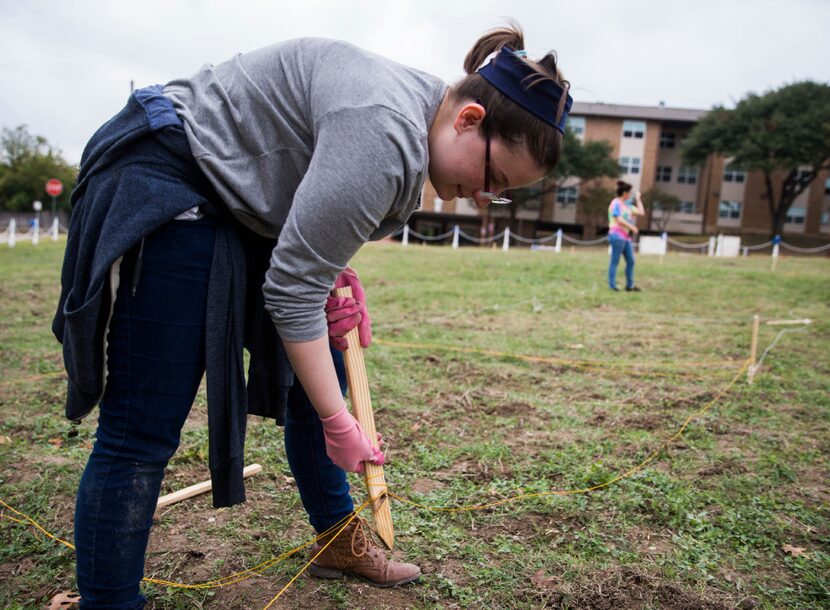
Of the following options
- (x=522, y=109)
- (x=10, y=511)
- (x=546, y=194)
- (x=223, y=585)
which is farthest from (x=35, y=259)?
(x=546, y=194)

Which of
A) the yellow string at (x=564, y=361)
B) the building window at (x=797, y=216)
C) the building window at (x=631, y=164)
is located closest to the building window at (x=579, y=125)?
the building window at (x=631, y=164)

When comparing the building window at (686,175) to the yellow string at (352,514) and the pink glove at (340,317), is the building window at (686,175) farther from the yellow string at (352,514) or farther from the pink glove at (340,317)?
the pink glove at (340,317)

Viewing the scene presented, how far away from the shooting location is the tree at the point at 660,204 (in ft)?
124

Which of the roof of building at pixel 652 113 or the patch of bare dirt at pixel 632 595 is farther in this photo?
the roof of building at pixel 652 113

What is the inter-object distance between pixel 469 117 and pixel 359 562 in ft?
4.30

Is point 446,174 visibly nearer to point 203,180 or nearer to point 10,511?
point 203,180

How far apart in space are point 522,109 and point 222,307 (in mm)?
757

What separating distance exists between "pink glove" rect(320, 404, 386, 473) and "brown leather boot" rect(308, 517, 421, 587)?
37cm

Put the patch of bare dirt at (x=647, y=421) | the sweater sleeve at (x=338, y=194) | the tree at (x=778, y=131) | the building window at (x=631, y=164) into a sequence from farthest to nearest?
the building window at (x=631, y=164) → the tree at (x=778, y=131) → the patch of bare dirt at (x=647, y=421) → the sweater sleeve at (x=338, y=194)

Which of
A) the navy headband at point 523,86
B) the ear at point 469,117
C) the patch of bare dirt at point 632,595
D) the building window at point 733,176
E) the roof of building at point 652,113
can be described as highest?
the roof of building at point 652,113

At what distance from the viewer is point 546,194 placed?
40094 mm

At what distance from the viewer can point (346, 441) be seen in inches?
56.9

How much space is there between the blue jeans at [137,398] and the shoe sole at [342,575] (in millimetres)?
634

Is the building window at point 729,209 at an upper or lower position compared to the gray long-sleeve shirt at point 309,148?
upper
